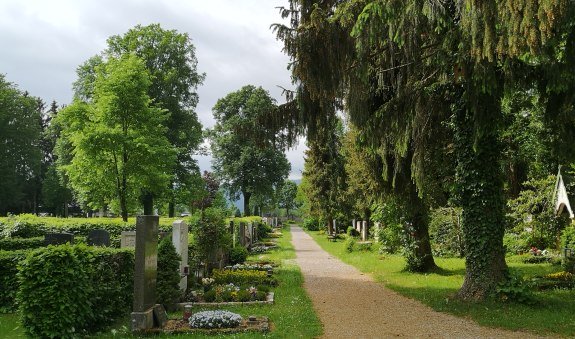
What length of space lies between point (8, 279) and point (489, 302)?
989 centimetres

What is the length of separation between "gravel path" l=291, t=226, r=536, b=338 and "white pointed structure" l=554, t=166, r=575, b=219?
800 cm

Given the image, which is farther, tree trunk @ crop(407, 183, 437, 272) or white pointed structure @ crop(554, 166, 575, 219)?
white pointed structure @ crop(554, 166, 575, 219)

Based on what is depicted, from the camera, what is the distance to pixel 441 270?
17406mm

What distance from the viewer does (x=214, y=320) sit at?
27.8 feet

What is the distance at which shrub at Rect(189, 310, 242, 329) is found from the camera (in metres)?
8.43

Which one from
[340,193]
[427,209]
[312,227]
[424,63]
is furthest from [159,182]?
[312,227]

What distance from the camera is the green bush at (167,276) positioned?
1031cm

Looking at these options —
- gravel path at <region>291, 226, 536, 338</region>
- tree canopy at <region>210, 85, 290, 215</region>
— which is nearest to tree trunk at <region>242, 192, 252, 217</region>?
tree canopy at <region>210, 85, 290, 215</region>

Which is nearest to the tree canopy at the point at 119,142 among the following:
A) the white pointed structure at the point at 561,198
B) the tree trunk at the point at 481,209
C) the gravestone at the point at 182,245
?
the gravestone at the point at 182,245

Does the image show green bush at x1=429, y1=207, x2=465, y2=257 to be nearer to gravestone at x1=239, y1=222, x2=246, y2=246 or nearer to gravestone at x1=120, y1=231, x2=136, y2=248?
gravestone at x1=239, y1=222, x2=246, y2=246

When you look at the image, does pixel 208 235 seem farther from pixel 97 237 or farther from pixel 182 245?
pixel 97 237

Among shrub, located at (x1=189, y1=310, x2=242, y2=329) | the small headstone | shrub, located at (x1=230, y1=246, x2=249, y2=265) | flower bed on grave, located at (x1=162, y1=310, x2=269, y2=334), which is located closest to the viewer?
flower bed on grave, located at (x1=162, y1=310, x2=269, y2=334)

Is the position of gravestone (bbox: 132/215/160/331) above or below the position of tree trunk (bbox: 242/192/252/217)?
below

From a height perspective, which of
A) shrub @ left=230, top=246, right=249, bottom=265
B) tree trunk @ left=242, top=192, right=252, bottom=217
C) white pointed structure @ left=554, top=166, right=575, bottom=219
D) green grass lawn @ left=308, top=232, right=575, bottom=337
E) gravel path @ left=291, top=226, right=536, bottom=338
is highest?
tree trunk @ left=242, top=192, right=252, bottom=217
